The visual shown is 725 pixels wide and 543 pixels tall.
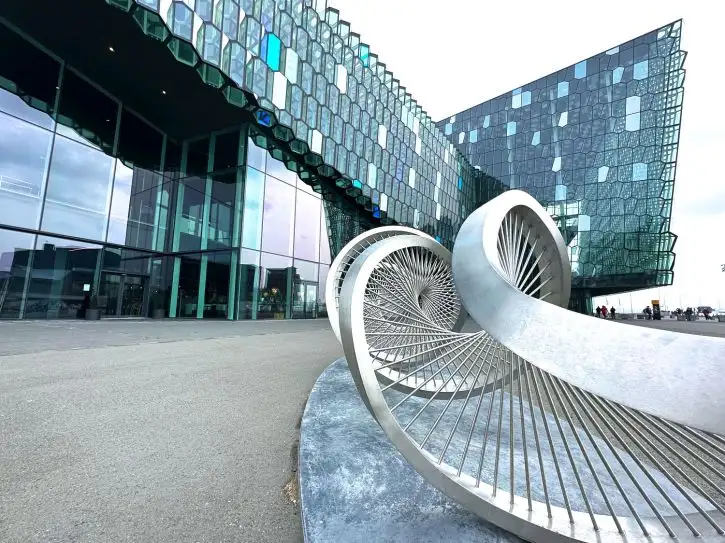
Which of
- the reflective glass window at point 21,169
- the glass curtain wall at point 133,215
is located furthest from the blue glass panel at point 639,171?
the reflective glass window at point 21,169

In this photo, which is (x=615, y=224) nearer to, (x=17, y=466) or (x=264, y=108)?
(x=264, y=108)

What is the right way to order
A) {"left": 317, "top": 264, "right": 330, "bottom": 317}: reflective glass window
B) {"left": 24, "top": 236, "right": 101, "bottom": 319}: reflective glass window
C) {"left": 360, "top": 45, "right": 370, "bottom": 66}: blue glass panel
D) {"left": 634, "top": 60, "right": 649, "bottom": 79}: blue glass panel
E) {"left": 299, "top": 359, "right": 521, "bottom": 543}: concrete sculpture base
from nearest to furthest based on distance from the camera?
{"left": 299, "top": 359, "right": 521, "bottom": 543}: concrete sculpture base → {"left": 24, "top": 236, "right": 101, "bottom": 319}: reflective glass window → {"left": 317, "top": 264, "right": 330, "bottom": 317}: reflective glass window → {"left": 360, "top": 45, "right": 370, "bottom": 66}: blue glass panel → {"left": 634, "top": 60, "right": 649, "bottom": 79}: blue glass panel

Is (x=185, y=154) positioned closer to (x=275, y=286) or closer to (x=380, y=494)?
(x=275, y=286)

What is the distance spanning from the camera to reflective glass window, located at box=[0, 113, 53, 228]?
14.5 metres

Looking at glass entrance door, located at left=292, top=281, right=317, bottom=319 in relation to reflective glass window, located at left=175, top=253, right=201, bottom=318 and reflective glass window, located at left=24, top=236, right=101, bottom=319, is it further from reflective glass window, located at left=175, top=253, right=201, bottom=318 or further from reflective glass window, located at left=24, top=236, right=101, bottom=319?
reflective glass window, located at left=24, top=236, right=101, bottom=319

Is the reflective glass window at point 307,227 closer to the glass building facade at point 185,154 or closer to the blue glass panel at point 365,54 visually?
the glass building facade at point 185,154

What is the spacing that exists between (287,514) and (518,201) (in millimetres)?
2728

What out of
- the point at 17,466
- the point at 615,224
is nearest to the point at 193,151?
the point at 17,466

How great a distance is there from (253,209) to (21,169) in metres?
9.65

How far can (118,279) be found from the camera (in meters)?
18.7

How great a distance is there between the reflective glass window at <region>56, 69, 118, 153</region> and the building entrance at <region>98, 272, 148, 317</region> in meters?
6.74

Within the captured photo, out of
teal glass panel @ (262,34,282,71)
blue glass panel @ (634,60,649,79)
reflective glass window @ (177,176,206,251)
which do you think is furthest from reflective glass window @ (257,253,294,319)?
blue glass panel @ (634,60,649,79)

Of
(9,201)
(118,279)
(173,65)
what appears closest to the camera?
(9,201)

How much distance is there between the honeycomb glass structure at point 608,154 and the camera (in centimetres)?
3722
